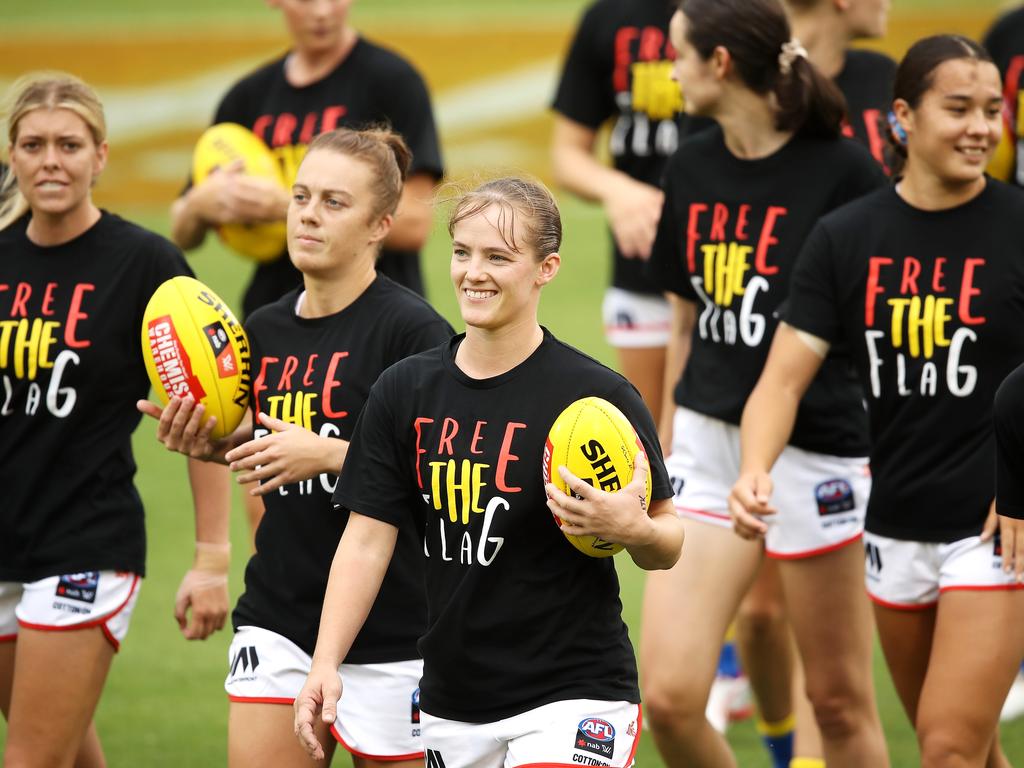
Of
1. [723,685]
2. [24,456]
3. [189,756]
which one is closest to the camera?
[24,456]

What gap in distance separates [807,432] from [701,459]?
362 mm

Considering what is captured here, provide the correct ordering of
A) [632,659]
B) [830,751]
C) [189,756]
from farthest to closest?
[189,756], [830,751], [632,659]

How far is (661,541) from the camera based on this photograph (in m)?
3.83

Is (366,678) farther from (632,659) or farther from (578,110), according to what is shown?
(578,110)

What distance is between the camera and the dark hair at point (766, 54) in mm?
5188

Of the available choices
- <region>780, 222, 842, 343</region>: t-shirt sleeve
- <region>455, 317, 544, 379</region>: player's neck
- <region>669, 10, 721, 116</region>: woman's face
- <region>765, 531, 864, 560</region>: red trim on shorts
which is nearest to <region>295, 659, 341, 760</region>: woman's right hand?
<region>455, 317, 544, 379</region>: player's neck

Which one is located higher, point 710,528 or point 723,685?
point 710,528

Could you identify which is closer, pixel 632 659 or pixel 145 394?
pixel 632 659

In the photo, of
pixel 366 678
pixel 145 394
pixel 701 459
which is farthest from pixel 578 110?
pixel 366 678

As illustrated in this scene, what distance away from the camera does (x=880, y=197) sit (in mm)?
4941

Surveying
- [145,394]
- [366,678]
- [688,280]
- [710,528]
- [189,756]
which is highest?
[688,280]

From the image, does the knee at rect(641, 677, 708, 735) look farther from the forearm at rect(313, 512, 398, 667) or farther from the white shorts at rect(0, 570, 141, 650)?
the white shorts at rect(0, 570, 141, 650)

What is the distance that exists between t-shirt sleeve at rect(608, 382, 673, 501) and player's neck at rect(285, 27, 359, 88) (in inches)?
106

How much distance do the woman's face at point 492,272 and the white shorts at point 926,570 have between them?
1509 mm
